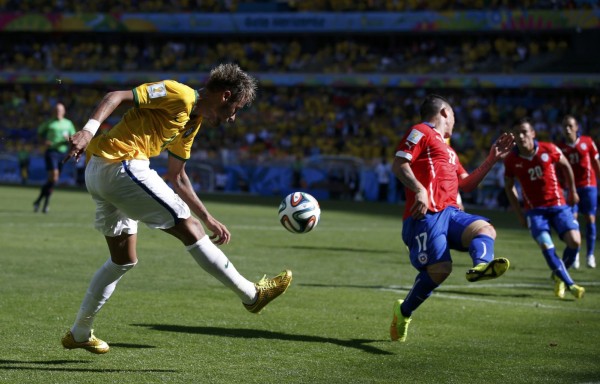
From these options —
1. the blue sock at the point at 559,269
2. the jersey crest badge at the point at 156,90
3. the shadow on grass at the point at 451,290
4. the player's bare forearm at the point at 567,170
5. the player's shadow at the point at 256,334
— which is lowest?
the shadow on grass at the point at 451,290

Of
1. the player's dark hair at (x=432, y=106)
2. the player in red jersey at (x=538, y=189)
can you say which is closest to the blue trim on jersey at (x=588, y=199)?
the player in red jersey at (x=538, y=189)

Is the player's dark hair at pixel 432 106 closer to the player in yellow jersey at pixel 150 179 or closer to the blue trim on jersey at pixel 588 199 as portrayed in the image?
the player in yellow jersey at pixel 150 179

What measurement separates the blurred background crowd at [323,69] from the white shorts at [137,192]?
105ft

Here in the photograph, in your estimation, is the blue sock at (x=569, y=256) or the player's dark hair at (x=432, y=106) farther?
the blue sock at (x=569, y=256)

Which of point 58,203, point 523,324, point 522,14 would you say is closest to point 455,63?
point 522,14

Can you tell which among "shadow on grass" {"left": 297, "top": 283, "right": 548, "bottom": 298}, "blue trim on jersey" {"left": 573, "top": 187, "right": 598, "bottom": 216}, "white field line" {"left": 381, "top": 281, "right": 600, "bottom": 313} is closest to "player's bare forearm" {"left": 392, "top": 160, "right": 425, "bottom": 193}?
"white field line" {"left": 381, "top": 281, "right": 600, "bottom": 313}

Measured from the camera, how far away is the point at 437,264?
27.0 feet

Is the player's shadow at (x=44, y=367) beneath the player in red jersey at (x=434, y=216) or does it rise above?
beneath

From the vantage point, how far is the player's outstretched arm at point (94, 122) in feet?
20.0

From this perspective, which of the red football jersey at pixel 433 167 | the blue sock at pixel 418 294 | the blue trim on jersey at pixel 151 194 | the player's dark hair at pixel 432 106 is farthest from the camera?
the player's dark hair at pixel 432 106

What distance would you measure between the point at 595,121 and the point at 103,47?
28.7 meters

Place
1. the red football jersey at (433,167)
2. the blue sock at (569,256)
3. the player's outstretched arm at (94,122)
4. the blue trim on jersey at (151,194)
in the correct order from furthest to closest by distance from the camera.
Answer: the blue sock at (569,256)
the red football jersey at (433,167)
the blue trim on jersey at (151,194)
the player's outstretched arm at (94,122)

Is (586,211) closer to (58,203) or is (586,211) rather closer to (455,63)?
(58,203)

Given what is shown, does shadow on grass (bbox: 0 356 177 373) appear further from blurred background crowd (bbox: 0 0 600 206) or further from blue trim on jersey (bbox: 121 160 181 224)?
blurred background crowd (bbox: 0 0 600 206)
